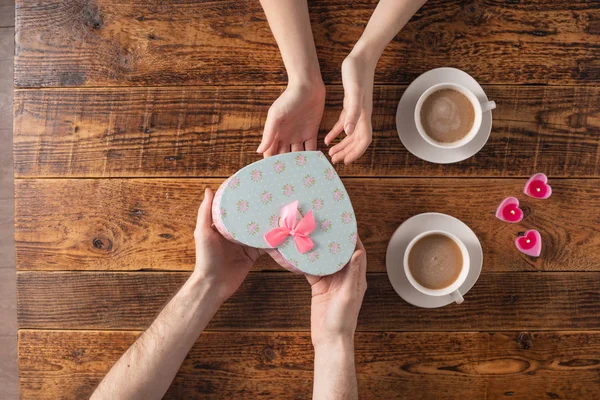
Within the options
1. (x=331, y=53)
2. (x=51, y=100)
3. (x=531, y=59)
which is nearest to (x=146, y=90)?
(x=51, y=100)

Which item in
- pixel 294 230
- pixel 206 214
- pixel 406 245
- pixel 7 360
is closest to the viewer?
pixel 294 230

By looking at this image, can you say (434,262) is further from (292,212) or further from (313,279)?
(292,212)

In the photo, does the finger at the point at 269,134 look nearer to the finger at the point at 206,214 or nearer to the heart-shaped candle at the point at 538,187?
the finger at the point at 206,214

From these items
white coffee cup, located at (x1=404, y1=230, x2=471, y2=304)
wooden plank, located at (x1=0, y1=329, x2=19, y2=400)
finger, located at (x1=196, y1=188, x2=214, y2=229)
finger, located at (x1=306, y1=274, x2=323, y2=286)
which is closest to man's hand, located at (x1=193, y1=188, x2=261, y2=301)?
finger, located at (x1=196, y1=188, x2=214, y2=229)

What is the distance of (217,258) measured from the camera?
105 centimetres

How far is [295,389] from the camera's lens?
1129mm

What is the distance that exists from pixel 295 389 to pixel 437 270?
454mm

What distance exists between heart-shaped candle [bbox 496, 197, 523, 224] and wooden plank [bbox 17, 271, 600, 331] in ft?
0.52

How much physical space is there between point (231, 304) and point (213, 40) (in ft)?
2.14

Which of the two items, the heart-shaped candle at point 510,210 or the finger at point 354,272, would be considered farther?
the heart-shaped candle at point 510,210

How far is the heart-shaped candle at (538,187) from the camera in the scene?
44.4 inches

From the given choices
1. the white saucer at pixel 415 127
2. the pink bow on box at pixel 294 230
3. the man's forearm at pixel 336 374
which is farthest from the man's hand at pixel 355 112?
the man's forearm at pixel 336 374

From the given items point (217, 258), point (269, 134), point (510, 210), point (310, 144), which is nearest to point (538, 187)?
point (510, 210)

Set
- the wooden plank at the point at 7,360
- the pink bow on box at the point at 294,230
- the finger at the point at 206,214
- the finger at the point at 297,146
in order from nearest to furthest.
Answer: the pink bow on box at the point at 294,230 < the finger at the point at 206,214 < the finger at the point at 297,146 < the wooden plank at the point at 7,360
